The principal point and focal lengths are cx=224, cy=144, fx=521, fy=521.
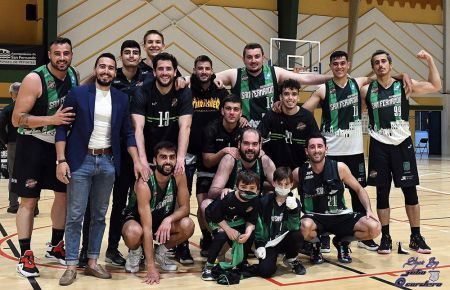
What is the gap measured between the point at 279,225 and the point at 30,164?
85.9 inches

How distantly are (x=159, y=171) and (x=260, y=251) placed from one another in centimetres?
109

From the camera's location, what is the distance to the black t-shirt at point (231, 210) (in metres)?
4.37

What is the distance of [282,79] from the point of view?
532 centimetres

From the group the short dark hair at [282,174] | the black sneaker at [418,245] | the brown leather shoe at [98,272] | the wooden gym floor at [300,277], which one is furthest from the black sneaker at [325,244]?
the brown leather shoe at [98,272]

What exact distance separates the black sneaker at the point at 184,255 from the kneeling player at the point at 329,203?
44.0 inches

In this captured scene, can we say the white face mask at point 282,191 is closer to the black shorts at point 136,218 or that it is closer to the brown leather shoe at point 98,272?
the black shorts at point 136,218

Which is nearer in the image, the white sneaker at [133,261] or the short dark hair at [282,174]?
the short dark hair at [282,174]

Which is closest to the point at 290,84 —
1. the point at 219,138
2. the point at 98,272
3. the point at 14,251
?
the point at 219,138

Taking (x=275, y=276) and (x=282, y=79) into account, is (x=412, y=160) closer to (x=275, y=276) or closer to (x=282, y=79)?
(x=282, y=79)

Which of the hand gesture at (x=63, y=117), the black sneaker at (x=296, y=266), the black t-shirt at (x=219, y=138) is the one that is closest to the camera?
the hand gesture at (x=63, y=117)

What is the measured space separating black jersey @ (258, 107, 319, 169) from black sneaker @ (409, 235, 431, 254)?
4.85ft

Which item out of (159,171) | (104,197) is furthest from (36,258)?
(159,171)

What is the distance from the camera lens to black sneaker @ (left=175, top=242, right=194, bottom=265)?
16.0ft

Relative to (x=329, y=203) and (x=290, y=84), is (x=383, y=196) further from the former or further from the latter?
(x=290, y=84)
